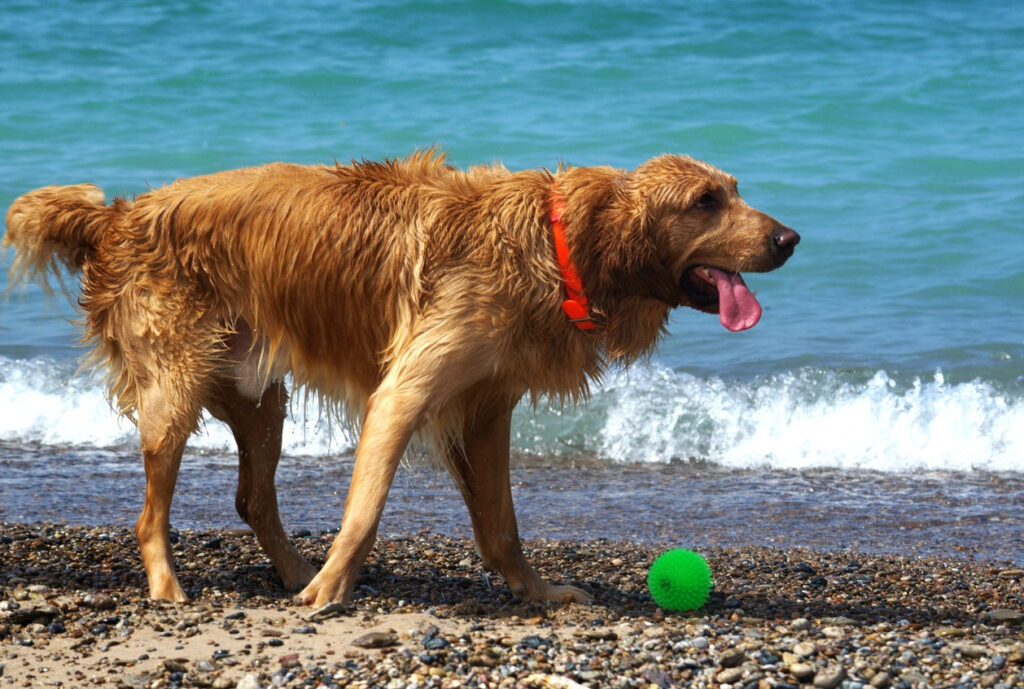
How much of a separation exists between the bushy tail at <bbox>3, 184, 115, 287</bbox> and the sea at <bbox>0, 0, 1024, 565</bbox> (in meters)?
0.54

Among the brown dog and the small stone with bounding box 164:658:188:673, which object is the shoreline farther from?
the brown dog

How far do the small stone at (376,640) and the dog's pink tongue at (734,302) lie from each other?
5.39 ft

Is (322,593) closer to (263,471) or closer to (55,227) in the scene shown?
(263,471)

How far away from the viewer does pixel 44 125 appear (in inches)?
752

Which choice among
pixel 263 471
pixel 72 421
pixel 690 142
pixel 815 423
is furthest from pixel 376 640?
pixel 690 142

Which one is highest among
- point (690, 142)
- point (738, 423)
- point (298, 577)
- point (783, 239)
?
point (690, 142)

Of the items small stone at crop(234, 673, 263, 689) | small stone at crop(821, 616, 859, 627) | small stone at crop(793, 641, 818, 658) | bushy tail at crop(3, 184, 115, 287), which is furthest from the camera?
bushy tail at crop(3, 184, 115, 287)

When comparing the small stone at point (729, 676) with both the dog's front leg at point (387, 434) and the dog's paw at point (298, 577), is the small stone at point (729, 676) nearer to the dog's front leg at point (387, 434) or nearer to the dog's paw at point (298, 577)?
the dog's front leg at point (387, 434)

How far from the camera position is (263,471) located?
18.9 ft

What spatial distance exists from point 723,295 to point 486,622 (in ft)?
4.95

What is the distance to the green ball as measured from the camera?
518 cm

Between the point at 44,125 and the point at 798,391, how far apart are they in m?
13.5

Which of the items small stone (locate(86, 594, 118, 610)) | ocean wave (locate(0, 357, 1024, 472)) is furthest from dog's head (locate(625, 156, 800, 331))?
ocean wave (locate(0, 357, 1024, 472))

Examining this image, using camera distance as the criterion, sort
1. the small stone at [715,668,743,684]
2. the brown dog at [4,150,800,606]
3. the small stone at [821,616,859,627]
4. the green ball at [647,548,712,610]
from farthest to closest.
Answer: the green ball at [647,548,712,610], the small stone at [821,616,859,627], the brown dog at [4,150,800,606], the small stone at [715,668,743,684]
